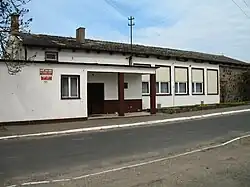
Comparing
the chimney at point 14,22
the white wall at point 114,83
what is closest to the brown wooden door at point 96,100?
the white wall at point 114,83

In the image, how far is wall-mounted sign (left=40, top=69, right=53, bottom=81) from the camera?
72.5 feet

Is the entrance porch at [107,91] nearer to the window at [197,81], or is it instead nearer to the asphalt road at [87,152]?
the window at [197,81]

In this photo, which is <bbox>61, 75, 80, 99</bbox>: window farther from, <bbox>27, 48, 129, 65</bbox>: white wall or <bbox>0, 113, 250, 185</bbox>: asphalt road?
<bbox>0, 113, 250, 185</bbox>: asphalt road

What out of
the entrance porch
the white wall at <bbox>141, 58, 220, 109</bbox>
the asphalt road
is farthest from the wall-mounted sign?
the white wall at <bbox>141, 58, 220, 109</bbox>

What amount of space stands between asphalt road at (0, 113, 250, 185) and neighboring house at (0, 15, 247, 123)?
5.72 meters

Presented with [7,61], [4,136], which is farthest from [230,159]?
[7,61]

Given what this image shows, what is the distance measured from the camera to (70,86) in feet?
77.7

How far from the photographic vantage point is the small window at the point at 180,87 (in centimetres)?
3500

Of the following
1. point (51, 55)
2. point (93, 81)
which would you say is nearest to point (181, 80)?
point (93, 81)

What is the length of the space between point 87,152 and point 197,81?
26636 mm

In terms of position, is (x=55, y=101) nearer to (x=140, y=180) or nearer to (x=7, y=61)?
(x=7, y=61)

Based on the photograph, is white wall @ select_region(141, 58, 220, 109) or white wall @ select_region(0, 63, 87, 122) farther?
white wall @ select_region(141, 58, 220, 109)

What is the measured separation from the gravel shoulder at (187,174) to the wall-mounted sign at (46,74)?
13.4 m

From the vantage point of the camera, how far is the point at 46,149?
13.1 meters
